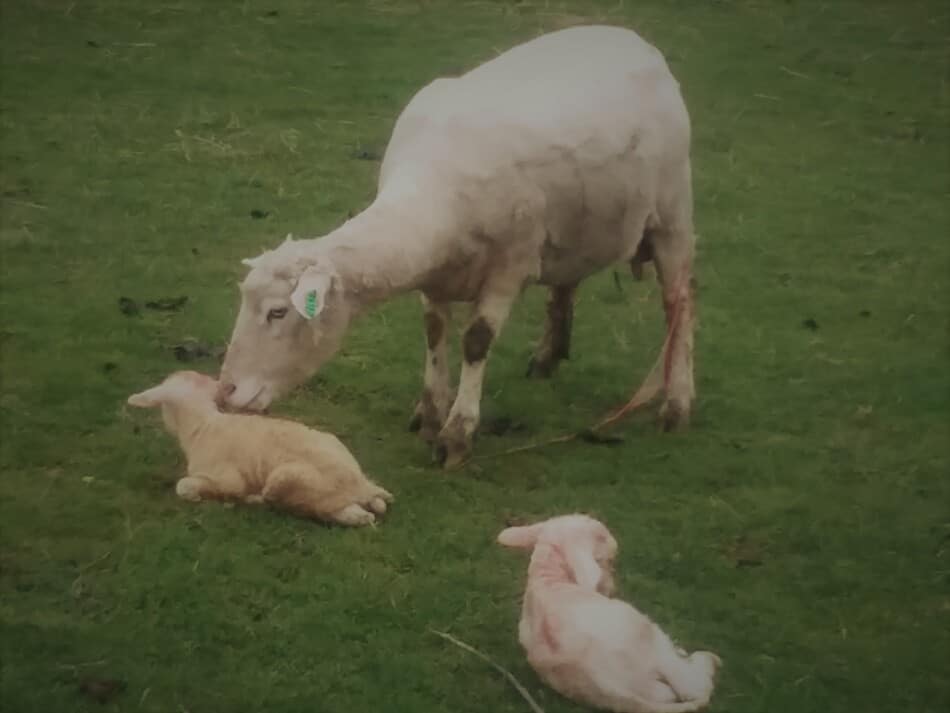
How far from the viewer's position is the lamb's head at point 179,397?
14.9 ft

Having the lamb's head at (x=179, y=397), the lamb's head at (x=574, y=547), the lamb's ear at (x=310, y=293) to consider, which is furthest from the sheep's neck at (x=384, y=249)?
the lamb's head at (x=574, y=547)

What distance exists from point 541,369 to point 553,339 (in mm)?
119

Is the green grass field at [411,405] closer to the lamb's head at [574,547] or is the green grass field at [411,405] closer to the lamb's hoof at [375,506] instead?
the lamb's hoof at [375,506]

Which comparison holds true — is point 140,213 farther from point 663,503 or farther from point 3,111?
point 663,503

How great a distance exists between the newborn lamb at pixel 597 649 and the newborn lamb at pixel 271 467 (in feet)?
2.65

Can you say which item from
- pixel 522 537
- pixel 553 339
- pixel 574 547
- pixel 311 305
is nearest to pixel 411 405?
pixel 553 339

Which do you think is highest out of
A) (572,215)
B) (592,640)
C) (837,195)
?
(572,215)

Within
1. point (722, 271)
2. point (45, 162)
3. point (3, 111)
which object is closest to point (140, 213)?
point (45, 162)

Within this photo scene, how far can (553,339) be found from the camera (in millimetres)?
5746

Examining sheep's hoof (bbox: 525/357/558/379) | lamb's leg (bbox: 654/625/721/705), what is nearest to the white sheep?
sheep's hoof (bbox: 525/357/558/379)

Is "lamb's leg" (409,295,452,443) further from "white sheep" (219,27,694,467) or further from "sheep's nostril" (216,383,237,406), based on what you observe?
"sheep's nostril" (216,383,237,406)

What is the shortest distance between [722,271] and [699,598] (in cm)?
290

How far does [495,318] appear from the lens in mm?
4883

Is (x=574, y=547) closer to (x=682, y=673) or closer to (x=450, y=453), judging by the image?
(x=682, y=673)
